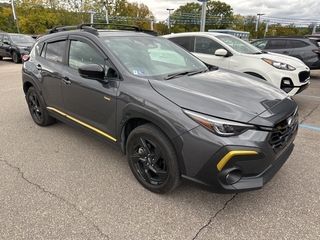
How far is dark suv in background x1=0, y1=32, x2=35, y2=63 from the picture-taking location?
13184 mm

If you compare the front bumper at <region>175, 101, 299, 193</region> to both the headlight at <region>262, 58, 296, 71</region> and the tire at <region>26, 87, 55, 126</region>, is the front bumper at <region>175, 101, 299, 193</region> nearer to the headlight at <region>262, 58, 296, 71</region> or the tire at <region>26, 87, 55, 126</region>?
the tire at <region>26, 87, 55, 126</region>

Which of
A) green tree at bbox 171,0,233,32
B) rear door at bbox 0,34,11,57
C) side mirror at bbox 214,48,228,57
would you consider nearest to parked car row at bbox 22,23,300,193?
side mirror at bbox 214,48,228,57

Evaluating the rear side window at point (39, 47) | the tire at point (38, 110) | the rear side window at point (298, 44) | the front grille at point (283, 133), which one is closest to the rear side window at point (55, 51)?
the rear side window at point (39, 47)

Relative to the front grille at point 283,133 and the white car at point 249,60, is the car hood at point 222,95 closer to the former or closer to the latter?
the front grille at point 283,133

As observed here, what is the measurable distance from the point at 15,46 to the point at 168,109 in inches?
560

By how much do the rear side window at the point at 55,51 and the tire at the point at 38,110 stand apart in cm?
76

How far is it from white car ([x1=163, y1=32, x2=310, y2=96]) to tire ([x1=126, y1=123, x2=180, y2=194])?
3781mm

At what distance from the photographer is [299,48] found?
9062 millimetres

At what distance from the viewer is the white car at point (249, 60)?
16.6 ft

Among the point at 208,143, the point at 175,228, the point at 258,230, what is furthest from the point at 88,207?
the point at 258,230

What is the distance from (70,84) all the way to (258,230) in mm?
2765

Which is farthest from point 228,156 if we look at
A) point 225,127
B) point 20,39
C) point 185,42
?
point 20,39

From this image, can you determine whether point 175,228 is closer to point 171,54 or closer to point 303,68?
point 171,54

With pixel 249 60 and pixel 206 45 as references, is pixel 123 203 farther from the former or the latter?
pixel 206 45
